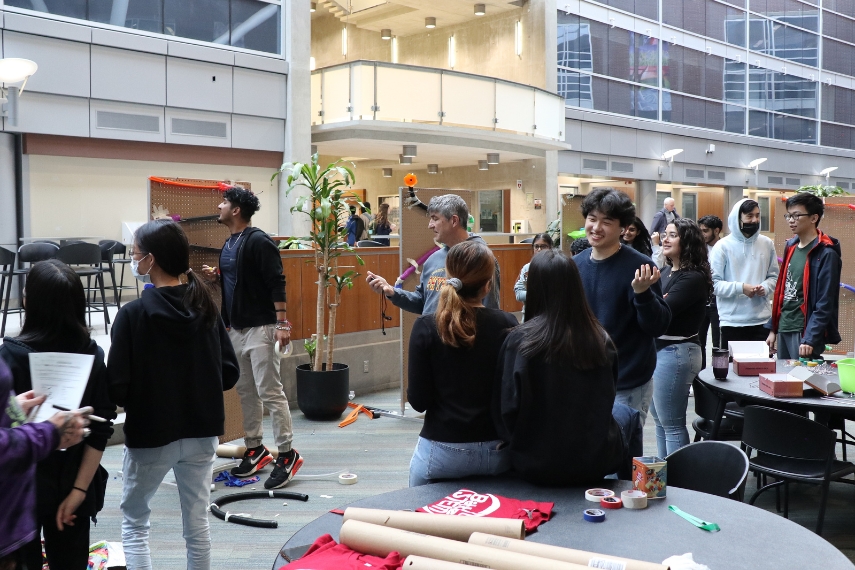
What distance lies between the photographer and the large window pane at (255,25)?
1288cm

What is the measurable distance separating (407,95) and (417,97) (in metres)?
0.21

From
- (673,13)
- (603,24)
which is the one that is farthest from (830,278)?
(673,13)

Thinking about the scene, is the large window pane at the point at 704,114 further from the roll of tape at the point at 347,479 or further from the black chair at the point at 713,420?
the roll of tape at the point at 347,479

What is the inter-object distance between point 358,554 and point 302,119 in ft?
41.6

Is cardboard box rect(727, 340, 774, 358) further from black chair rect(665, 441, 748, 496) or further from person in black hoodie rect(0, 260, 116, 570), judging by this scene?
person in black hoodie rect(0, 260, 116, 570)

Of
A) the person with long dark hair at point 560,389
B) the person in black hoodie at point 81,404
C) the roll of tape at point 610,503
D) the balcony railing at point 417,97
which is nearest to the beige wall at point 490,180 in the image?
the balcony railing at point 417,97

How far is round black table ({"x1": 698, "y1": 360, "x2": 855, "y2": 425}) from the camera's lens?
11.8 ft

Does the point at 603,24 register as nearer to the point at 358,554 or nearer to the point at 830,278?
the point at 830,278

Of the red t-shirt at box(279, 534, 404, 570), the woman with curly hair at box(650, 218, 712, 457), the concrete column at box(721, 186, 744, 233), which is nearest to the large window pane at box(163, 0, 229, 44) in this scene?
→ the woman with curly hair at box(650, 218, 712, 457)

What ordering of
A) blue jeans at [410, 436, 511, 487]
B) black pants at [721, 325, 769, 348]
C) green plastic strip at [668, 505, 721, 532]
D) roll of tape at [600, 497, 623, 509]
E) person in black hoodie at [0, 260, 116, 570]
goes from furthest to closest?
black pants at [721, 325, 769, 348] → blue jeans at [410, 436, 511, 487] → person in black hoodie at [0, 260, 116, 570] → roll of tape at [600, 497, 623, 509] → green plastic strip at [668, 505, 721, 532]

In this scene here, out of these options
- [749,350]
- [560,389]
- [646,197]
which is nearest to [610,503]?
[560,389]

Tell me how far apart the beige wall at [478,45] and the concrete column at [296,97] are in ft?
14.6

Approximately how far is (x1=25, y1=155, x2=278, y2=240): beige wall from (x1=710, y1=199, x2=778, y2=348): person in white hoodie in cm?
813

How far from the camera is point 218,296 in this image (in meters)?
4.84
